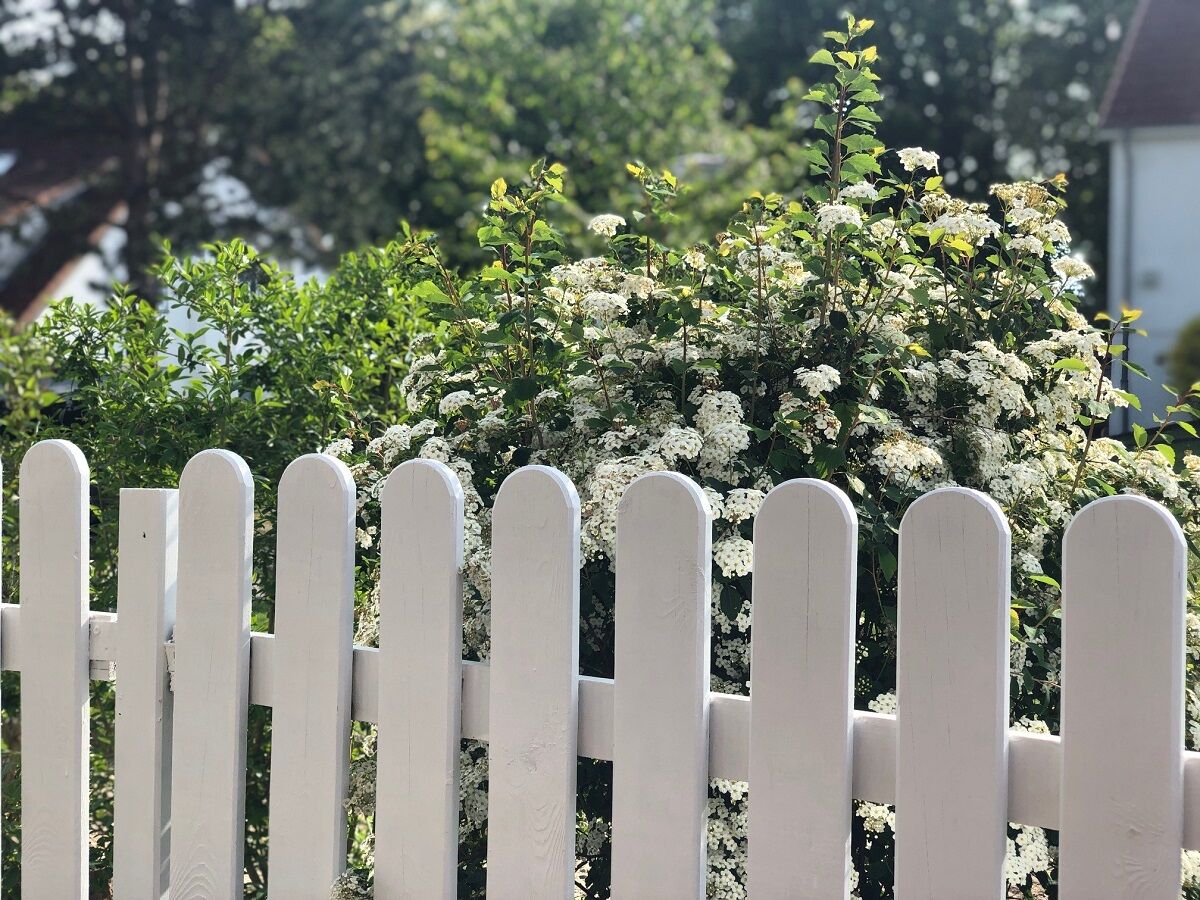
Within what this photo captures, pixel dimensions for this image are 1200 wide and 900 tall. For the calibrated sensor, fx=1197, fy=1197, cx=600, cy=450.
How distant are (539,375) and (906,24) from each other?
79.1ft

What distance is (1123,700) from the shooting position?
140cm

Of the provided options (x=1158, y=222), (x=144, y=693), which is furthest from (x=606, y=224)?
(x=1158, y=222)

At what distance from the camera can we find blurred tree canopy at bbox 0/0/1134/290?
16484 mm

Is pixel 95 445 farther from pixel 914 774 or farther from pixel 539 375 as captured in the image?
pixel 914 774

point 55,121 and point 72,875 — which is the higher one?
point 55,121

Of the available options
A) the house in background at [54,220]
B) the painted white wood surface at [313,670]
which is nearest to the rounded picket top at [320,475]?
the painted white wood surface at [313,670]

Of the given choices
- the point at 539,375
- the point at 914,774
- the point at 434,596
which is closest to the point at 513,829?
the point at 434,596

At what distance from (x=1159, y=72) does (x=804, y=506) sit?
53.8 ft

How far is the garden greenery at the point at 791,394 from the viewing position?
187 centimetres

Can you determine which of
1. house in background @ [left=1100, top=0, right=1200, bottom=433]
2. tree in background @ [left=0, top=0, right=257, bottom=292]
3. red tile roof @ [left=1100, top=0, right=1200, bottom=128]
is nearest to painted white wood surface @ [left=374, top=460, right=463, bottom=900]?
house in background @ [left=1100, top=0, right=1200, bottom=433]

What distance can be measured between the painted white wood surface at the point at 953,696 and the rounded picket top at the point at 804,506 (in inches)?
3.1

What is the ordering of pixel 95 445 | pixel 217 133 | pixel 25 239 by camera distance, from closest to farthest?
pixel 95 445
pixel 25 239
pixel 217 133

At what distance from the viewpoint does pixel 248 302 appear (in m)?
2.75

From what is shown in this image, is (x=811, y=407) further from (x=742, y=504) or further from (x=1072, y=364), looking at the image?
(x=1072, y=364)
